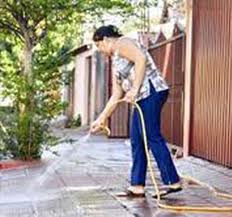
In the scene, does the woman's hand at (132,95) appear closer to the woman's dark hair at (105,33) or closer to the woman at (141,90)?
the woman at (141,90)

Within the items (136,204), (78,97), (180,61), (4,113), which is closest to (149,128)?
(136,204)

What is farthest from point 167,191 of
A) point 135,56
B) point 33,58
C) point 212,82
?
point 33,58

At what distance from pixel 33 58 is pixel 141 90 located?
5.46 meters

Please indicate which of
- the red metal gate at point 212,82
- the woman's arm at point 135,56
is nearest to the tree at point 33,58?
the red metal gate at point 212,82

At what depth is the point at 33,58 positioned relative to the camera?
1107cm

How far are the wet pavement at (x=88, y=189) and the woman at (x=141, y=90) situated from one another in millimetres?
330

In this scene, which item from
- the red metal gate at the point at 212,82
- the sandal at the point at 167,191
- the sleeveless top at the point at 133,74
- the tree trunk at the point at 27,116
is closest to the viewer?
the sleeveless top at the point at 133,74

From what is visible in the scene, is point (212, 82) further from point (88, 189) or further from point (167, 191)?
point (167, 191)

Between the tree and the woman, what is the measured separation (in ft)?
14.8

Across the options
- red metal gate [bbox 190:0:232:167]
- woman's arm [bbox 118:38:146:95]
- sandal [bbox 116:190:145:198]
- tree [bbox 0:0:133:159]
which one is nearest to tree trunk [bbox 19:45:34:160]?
tree [bbox 0:0:133:159]

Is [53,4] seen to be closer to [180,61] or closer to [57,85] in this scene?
[57,85]

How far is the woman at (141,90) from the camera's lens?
228 inches

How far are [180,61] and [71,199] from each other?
6220mm

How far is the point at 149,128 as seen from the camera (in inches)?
232
